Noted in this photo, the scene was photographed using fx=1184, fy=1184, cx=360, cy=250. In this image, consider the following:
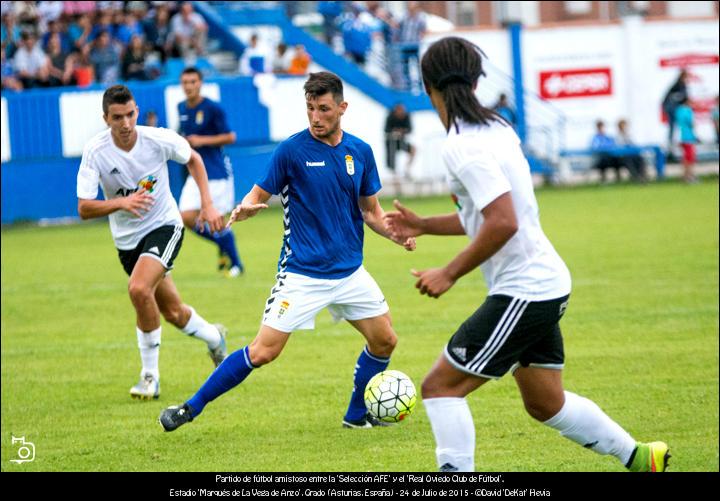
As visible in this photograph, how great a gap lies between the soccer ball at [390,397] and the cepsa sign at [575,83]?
2680 centimetres

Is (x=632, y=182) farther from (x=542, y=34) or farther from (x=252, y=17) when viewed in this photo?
(x=252, y=17)

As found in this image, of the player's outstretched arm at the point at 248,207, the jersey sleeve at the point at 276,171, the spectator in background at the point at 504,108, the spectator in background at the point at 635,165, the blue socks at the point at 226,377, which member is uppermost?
the jersey sleeve at the point at 276,171

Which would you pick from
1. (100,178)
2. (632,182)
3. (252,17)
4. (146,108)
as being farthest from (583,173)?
(100,178)

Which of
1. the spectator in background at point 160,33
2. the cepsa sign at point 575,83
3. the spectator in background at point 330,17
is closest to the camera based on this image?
the spectator in background at point 160,33

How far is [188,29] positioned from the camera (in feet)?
92.6

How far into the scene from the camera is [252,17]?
100 feet

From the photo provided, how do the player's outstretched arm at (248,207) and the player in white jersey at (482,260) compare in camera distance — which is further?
the player's outstretched arm at (248,207)

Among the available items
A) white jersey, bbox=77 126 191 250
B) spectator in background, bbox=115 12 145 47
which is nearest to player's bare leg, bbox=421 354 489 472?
white jersey, bbox=77 126 191 250

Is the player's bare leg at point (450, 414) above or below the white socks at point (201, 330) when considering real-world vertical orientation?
above

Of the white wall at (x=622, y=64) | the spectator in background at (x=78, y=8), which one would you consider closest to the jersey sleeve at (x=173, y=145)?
the spectator in background at (x=78, y=8)

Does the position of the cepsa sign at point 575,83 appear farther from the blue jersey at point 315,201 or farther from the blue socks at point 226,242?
the blue jersey at point 315,201

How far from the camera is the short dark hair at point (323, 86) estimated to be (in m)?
7.14

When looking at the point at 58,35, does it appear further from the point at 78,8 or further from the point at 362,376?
the point at 362,376

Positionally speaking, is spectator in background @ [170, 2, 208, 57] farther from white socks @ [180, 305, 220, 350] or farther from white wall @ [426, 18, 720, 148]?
white socks @ [180, 305, 220, 350]
